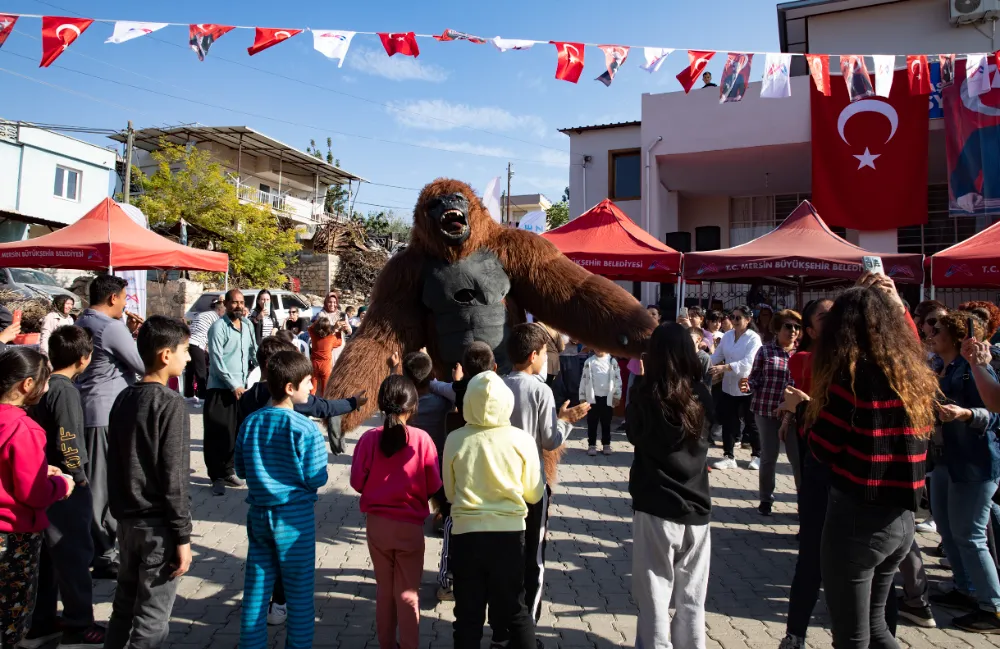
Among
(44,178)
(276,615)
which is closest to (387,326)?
(276,615)

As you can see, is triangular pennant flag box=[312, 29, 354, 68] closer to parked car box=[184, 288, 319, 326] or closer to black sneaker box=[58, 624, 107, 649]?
black sneaker box=[58, 624, 107, 649]

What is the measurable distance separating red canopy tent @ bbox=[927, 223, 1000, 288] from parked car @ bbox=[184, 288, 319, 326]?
11.1m

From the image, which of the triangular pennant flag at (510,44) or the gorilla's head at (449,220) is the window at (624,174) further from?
the gorilla's head at (449,220)

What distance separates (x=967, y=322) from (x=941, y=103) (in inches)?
385

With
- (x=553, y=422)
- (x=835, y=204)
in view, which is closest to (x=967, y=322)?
(x=553, y=422)

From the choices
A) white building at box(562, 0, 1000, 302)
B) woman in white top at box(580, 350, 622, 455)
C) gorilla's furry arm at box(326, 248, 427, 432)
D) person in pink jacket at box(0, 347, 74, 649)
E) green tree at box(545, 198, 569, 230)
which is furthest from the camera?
green tree at box(545, 198, 569, 230)

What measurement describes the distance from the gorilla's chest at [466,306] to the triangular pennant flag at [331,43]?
391 centimetres

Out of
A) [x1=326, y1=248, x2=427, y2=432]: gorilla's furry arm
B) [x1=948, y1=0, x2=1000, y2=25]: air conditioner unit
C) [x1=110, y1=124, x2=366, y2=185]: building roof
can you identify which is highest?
[x1=110, y1=124, x2=366, y2=185]: building roof

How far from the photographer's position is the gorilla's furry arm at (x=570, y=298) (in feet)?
13.1

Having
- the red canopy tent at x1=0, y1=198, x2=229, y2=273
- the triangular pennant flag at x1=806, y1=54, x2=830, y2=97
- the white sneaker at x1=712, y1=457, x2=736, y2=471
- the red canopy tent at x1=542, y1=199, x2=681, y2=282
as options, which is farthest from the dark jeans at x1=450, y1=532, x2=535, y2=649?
the red canopy tent at x1=0, y1=198, x2=229, y2=273

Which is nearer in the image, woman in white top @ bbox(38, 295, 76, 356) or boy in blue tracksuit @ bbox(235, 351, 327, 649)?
boy in blue tracksuit @ bbox(235, 351, 327, 649)

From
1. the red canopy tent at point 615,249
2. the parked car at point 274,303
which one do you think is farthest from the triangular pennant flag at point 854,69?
the parked car at point 274,303

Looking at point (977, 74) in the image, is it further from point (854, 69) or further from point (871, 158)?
point (871, 158)

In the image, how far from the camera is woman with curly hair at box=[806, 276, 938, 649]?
7.34ft
